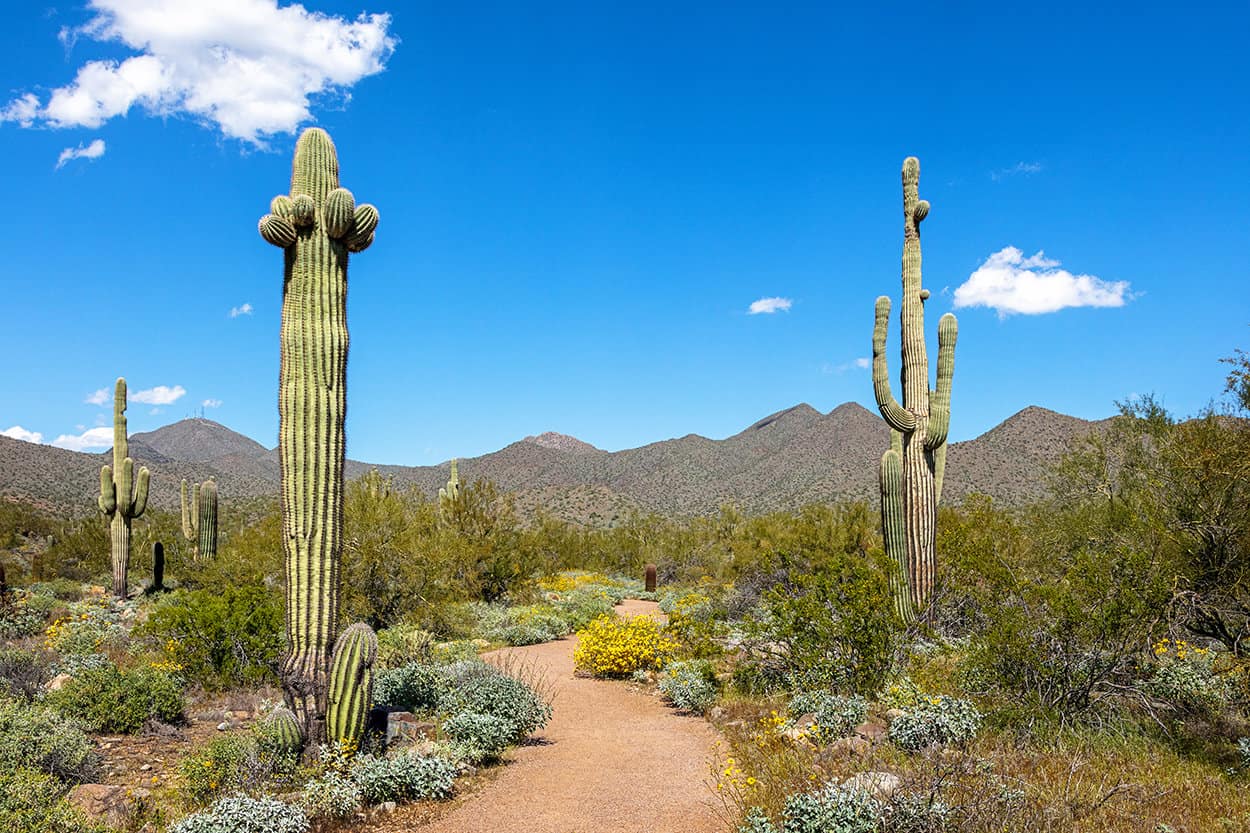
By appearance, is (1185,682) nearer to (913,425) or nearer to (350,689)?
(913,425)

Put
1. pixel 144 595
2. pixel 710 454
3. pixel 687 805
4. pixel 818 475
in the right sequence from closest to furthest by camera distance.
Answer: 1. pixel 687 805
2. pixel 144 595
3. pixel 818 475
4. pixel 710 454

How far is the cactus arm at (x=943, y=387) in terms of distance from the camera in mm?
12508

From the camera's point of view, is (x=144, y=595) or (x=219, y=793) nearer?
(x=219, y=793)

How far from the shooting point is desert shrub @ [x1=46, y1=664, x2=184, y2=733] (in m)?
8.20

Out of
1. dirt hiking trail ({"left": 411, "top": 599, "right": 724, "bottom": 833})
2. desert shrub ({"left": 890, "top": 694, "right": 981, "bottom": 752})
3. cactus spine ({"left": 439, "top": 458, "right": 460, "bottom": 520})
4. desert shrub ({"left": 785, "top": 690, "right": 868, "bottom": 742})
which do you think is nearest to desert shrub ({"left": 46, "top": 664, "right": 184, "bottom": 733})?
dirt hiking trail ({"left": 411, "top": 599, "right": 724, "bottom": 833})

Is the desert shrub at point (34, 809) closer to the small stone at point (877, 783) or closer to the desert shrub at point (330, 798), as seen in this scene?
the desert shrub at point (330, 798)

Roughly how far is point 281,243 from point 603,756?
606cm

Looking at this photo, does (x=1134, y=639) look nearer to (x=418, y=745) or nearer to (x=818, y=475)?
(x=418, y=745)

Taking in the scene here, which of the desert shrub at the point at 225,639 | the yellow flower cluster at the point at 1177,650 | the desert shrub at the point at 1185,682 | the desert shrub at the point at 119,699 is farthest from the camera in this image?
the desert shrub at the point at 225,639

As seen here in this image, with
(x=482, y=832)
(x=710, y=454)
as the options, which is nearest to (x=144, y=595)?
(x=482, y=832)

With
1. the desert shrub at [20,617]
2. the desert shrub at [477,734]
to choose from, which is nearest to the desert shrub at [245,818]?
the desert shrub at [477,734]

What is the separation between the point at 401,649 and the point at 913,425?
8306 mm

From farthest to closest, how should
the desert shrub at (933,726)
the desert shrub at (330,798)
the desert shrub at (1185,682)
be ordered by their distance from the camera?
the desert shrub at (1185,682), the desert shrub at (933,726), the desert shrub at (330,798)

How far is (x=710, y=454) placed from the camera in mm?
76125
